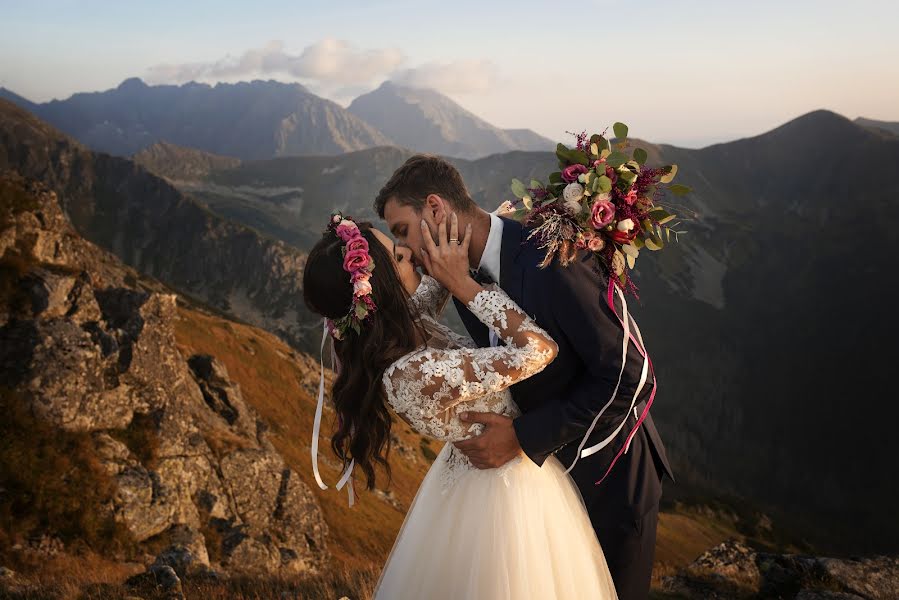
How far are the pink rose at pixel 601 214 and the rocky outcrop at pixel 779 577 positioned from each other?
864 cm

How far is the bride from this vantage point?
4.22 meters

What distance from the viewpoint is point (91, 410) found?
21.1 metres

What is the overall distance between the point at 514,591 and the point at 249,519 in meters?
27.4

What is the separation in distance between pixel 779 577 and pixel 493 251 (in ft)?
32.2

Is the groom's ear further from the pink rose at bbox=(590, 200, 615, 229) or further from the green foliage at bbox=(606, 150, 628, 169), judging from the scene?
the green foliage at bbox=(606, 150, 628, 169)

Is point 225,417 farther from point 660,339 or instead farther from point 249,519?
point 660,339

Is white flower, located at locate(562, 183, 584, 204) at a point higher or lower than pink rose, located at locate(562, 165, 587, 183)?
lower

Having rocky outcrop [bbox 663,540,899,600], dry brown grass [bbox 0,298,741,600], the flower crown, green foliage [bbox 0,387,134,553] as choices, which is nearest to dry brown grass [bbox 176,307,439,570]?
dry brown grass [bbox 0,298,741,600]

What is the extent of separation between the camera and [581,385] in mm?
4328

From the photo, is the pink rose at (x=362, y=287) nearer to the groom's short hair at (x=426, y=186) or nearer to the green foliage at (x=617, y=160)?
the groom's short hair at (x=426, y=186)

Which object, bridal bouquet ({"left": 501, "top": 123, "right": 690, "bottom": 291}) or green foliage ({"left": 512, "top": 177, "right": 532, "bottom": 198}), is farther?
green foliage ({"left": 512, "top": 177, "right": 532, "bottom": 198})

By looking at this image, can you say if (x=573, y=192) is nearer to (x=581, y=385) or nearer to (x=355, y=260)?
(x=581, y=385)

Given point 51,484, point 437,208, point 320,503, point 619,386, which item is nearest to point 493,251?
point 437,208

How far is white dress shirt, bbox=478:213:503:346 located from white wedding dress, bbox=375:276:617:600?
0.30 m
